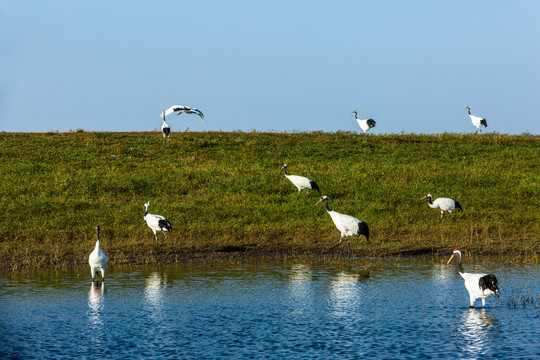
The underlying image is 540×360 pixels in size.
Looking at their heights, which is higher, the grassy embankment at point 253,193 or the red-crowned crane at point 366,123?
the red-crowned crane at point 366,123

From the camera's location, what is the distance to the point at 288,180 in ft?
95.3

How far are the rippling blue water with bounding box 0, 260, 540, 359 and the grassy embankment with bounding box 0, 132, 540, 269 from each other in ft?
9.51

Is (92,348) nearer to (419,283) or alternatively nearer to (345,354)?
(345,354)

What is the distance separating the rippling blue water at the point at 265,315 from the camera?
1044 cm

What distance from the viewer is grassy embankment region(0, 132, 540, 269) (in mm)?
20141

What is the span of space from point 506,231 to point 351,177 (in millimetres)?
9215

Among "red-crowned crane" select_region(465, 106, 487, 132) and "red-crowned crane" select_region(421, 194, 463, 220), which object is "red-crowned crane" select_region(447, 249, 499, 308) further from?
"red-crowned crane" select_region(465, 106, 487, 132)

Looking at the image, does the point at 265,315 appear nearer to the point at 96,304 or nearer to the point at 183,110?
the point at 96,304

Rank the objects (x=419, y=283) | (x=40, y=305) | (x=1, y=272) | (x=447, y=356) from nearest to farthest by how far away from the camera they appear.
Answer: (x=447, y=356) < (x=40, y=305) < (x=419, y=283) < (x=1, y=272)

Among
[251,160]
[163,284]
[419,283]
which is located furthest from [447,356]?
[251,160]

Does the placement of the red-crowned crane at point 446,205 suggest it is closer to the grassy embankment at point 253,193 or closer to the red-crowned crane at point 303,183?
the grassy embankment at point 253,193

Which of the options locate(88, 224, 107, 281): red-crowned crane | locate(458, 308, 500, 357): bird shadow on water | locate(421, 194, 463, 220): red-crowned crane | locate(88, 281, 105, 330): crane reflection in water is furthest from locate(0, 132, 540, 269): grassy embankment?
locate(458, 308, 500, 357): bird shadow on water

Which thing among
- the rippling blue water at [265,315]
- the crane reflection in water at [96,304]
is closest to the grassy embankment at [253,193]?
the rippling blue water at [265,315]

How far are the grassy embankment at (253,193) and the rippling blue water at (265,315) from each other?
2899mm
